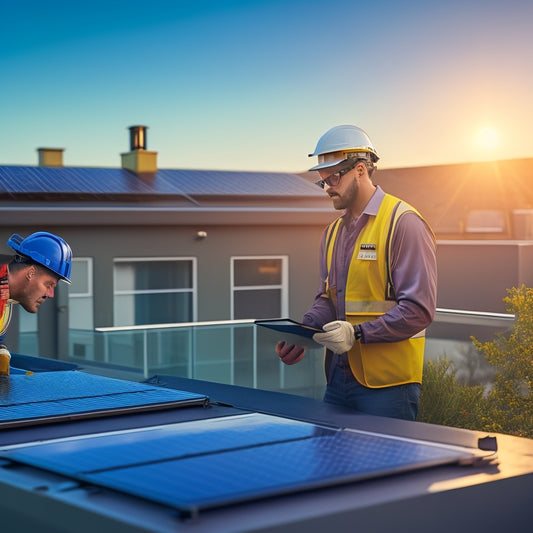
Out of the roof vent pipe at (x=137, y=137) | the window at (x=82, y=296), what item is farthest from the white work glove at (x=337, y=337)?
the roof vent pipe at (x=137, y=137)

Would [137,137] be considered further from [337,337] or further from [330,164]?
[337,337]

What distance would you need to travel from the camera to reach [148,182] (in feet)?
68.9

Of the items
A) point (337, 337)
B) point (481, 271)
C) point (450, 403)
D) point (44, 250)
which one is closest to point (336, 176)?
point (337, 337)

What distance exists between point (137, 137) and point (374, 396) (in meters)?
19.8

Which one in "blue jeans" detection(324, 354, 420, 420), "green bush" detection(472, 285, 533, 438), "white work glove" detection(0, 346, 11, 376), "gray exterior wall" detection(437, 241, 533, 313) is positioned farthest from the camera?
"gray exterior wall" detection(437, 241, 533, 313)

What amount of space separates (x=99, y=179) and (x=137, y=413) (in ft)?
56.8

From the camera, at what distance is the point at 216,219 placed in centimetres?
1877

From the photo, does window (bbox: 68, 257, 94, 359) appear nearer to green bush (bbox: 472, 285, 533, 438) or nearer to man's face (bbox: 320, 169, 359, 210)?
green bush (bbox: 472, 285, 533, 438)

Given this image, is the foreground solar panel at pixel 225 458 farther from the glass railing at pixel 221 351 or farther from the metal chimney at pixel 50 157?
the metal chimney at pixel 50 157

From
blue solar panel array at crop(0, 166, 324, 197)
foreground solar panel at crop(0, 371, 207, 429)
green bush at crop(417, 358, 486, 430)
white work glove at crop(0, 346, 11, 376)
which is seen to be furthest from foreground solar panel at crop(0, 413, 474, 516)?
blue solar panel array at crop(0, 166, 324, 197)

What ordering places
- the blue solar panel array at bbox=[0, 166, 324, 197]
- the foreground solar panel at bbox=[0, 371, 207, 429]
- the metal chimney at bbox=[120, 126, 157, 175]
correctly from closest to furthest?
1. the foreground solar panel at bbox=[0, 371, 207, 429]
2. the blue solar panel array at bbox=[0, 166, 324, 197]
3. the metal chimney at bbox=[120, 126, 157, 175]

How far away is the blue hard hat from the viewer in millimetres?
4363

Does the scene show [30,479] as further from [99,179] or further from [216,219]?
[99,179]

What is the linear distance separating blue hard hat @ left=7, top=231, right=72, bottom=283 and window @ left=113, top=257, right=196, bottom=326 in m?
14.1
